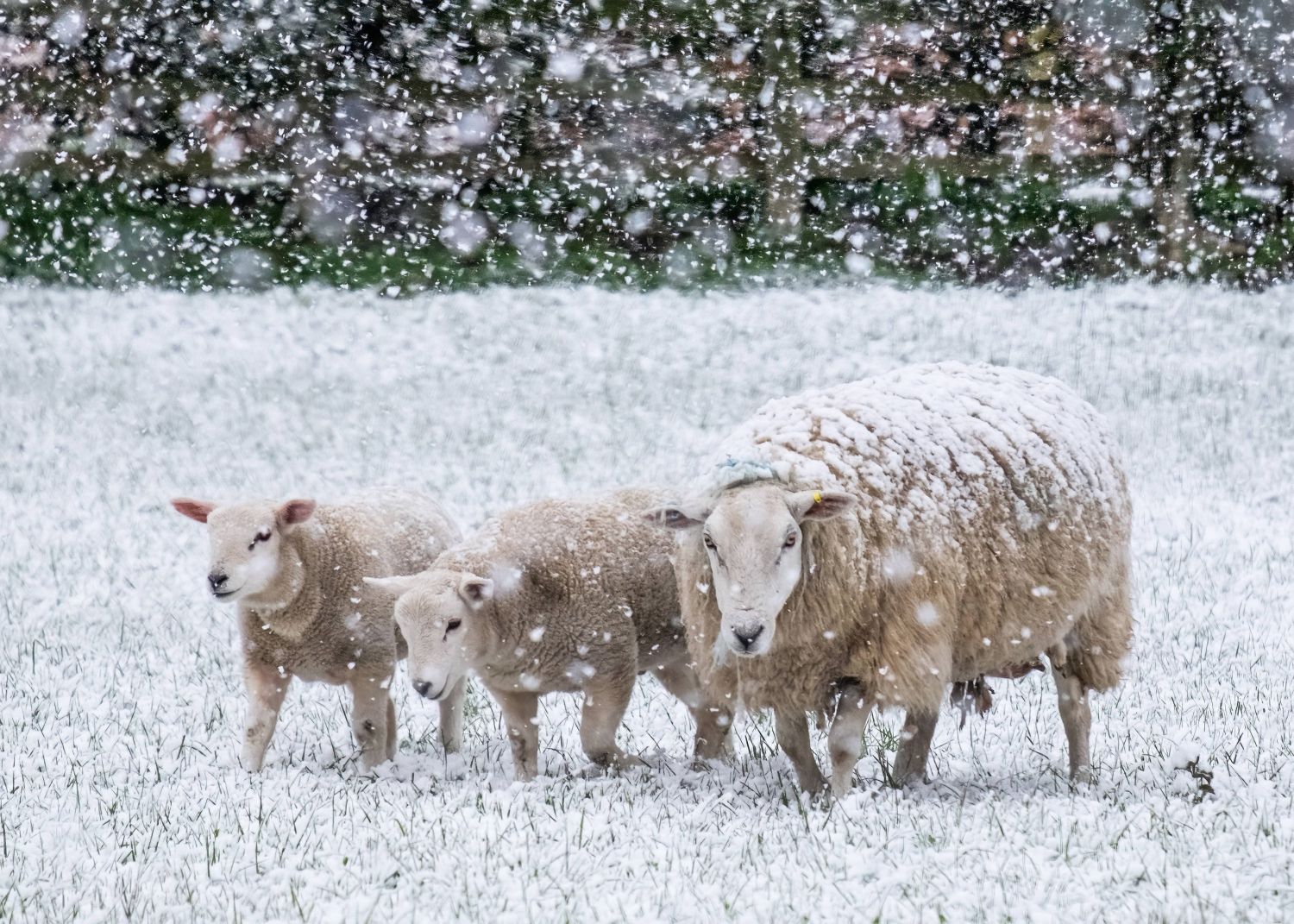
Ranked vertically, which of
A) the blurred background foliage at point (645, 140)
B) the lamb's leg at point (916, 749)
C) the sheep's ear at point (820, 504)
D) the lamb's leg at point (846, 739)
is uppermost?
the blurred background foliage at point (645, 140)

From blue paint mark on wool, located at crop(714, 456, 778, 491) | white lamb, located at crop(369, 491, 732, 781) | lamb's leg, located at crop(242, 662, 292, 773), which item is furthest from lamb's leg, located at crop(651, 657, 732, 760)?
lamb's leg, located at crop(242, 662, 292, 773)

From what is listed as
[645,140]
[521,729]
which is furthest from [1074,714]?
[645,140]

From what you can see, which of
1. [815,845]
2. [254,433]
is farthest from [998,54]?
[815,845]

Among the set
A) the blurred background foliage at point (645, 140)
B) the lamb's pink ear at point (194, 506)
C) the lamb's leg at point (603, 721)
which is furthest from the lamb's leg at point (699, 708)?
the blurred background foliage at point (645, 140)

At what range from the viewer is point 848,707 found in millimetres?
4754

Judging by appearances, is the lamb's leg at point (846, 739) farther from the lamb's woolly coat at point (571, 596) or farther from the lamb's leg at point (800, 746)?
the lamb's woolly coat at point (571, 596)

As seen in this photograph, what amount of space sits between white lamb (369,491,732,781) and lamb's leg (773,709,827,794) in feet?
1.29

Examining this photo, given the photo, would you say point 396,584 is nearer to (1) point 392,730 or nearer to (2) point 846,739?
(1) point 392,730

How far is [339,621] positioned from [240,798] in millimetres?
1033

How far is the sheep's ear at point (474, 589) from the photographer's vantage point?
16.6 ft

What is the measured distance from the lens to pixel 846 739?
473 cm

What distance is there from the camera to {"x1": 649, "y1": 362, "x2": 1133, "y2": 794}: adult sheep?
465 cm

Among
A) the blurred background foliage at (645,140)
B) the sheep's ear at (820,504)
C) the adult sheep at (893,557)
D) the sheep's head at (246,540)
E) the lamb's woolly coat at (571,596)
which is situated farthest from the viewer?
the blurred background foliage at (645,140)

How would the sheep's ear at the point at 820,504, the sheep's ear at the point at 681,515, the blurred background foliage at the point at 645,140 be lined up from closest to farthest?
the sheep's ear at the point at 820,504, the sheep's ear at the point at 681,515, the blurred background foliage at the point at 645,140
